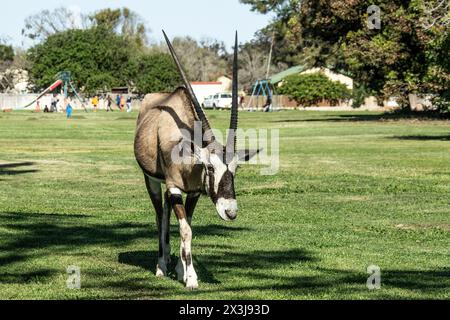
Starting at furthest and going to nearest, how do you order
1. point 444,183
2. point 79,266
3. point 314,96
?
point 314,96, point 444,183, point 79,266

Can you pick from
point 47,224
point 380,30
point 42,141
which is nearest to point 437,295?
point 47,224

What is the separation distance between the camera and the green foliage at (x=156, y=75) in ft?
441

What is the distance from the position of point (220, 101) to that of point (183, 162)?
11233 cm

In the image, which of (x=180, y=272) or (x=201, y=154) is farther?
(x=180, y=272)

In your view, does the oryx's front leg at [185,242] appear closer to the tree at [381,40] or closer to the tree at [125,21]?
the tree at [381,40]

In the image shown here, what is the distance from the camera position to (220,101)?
12250cm

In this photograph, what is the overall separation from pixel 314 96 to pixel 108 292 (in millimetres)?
121208

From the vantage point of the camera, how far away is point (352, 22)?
66.2 metres

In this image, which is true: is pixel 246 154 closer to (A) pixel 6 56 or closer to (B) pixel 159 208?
(B) pixel 159 208

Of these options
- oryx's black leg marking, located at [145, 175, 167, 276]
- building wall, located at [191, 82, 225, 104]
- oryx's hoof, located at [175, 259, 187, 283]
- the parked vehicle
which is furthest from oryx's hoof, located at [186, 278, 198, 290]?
building wall, located at [191, 82, 225, 104]

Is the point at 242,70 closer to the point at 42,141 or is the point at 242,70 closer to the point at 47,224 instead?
the point at 42,141

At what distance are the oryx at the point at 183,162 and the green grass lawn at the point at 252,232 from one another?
0.57 meters

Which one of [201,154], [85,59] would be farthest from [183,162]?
[85,59]

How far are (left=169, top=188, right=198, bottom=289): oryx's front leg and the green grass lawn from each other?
0.15 m
